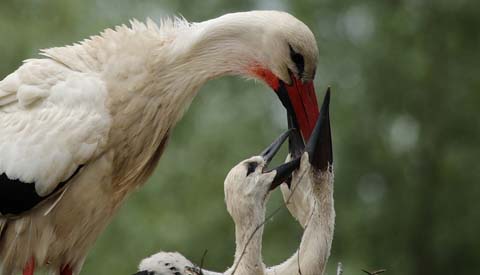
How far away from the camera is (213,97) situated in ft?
63.8

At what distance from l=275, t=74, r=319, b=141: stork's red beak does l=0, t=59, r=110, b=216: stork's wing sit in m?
0.99

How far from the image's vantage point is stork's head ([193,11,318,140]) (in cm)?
742

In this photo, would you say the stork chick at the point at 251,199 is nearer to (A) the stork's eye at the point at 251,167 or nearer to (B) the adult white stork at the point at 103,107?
(A) the stork's eye at the point at 251,167

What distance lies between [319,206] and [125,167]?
1.15 m

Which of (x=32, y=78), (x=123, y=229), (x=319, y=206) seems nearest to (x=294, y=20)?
(x=319, y=206)

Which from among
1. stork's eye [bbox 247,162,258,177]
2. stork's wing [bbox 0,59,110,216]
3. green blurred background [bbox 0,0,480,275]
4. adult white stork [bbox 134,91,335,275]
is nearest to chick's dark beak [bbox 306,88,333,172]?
adult white stork [bbox 134,91,335,275]

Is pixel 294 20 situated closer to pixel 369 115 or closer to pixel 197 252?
pixel 197 252

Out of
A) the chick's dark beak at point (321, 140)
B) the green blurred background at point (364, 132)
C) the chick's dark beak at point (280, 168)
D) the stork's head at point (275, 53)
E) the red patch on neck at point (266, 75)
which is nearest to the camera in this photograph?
the chick's dark beak at point (321, 140)

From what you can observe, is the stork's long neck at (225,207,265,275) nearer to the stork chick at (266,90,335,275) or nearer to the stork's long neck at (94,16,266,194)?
the stork chick at (266,90,335,275)

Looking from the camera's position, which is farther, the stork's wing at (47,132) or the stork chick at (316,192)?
the stork's wing at (47,132)

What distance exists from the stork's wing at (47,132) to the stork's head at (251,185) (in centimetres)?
79

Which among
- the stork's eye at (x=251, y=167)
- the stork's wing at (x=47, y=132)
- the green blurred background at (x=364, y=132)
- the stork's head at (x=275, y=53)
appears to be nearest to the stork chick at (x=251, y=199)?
the stork's eye at (x=251, y=167)

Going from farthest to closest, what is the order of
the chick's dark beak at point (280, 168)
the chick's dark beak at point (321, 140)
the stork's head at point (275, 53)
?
the stork's head at point (275, 53) < the chick's dark beak at point (280, 168) < the chick's dark beak at point (321, 140)

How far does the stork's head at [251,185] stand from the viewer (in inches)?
285
